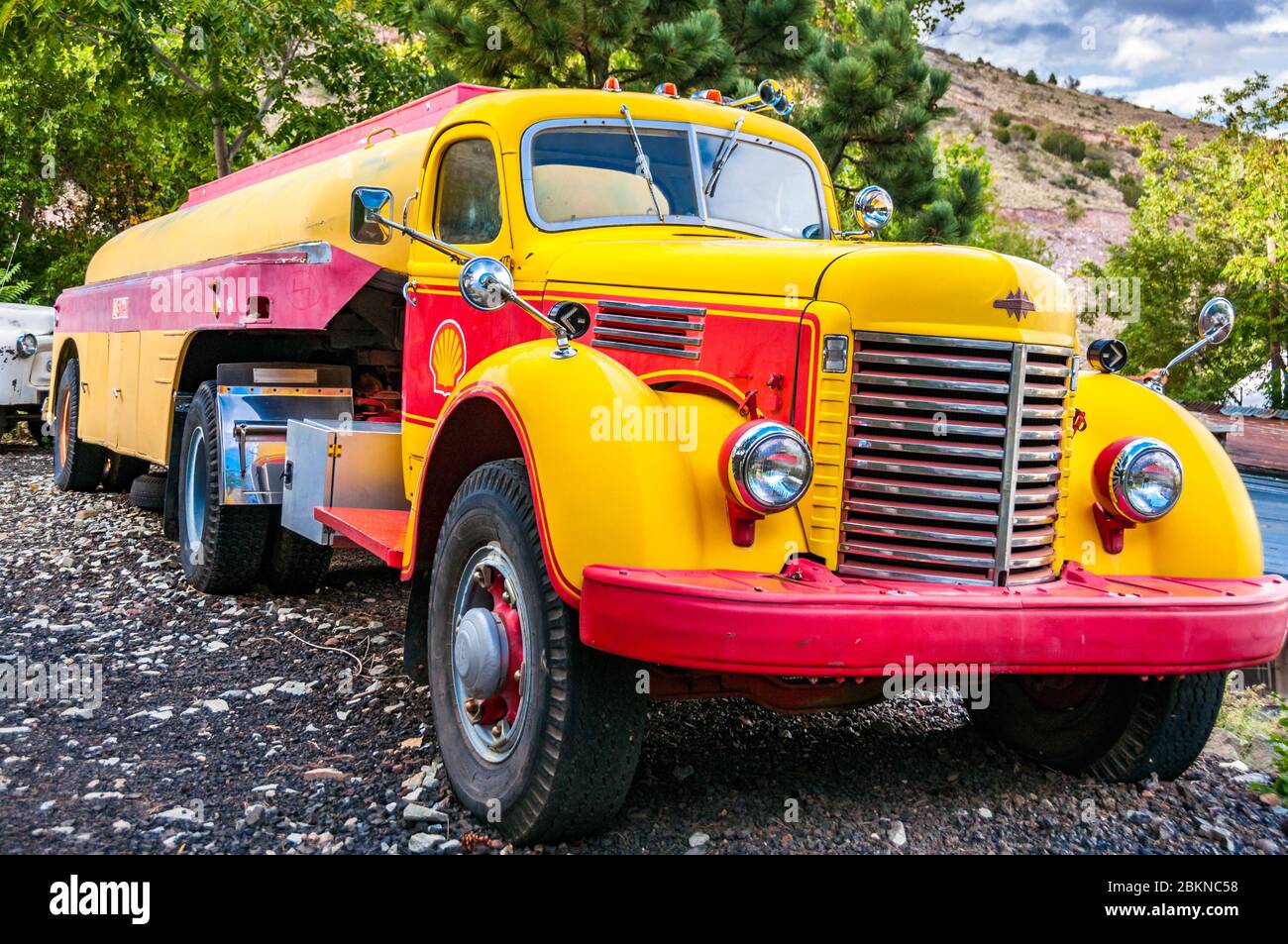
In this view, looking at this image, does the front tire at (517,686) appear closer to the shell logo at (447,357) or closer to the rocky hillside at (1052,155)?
the shell logo at (447,357)

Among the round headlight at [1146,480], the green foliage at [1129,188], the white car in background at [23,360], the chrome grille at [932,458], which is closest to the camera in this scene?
the chrome grille at [932,458]

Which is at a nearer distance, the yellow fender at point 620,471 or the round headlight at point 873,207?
the yellow fender at point 620,471

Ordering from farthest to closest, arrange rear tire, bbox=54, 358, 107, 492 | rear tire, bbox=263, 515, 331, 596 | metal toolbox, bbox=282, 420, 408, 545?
rear tire, bbox=54, 358, 107, 492
rear tire, bbox=263, 515, 331, 596
metal toolbox, bbox=282, 420, 408, 545

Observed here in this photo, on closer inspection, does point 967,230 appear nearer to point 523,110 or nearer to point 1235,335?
point 523,110

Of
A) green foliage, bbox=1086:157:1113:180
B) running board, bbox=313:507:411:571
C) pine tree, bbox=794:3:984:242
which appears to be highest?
green foliage, bbox=1086:157:1113:180

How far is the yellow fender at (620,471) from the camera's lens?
3.15 m

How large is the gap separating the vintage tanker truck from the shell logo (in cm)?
2

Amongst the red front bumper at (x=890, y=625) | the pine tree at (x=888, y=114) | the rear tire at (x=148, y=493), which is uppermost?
the pine tree at (x=888, y=114)

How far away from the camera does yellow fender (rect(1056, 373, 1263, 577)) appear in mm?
3797

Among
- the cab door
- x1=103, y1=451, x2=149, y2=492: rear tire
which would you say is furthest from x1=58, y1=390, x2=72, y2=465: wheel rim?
the cab door

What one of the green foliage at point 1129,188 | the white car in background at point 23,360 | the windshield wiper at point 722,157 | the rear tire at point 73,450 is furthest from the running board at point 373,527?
the green foliage at point 1129,188

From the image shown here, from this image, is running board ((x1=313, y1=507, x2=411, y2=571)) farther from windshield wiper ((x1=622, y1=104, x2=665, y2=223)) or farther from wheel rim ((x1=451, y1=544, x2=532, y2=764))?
windshield wiper ((x1=622, y1=104, x2=665, y2=223))

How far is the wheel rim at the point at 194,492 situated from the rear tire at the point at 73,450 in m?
3.73

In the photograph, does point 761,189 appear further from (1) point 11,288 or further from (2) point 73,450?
(1) point 11,288
